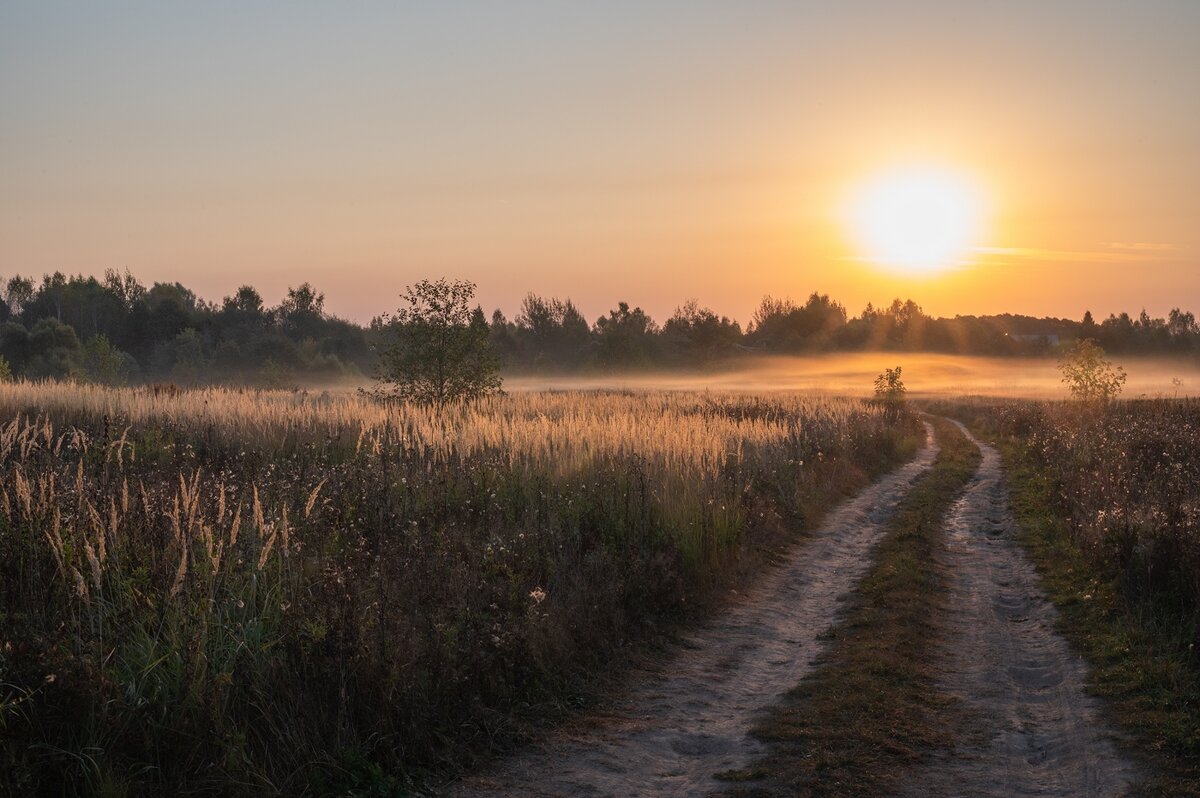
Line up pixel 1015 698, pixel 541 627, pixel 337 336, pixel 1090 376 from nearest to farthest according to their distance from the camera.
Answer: pixel 1015 698
pixel 541 627
pixel 1090 376
pixel 337 336

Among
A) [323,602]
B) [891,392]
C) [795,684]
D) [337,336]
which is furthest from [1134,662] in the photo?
[337,336]

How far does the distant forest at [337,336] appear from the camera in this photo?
72.6 meters

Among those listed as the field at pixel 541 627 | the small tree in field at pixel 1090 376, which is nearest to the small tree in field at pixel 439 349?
the field at pixel 541 627

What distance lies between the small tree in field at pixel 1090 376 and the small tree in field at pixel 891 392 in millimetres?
8517

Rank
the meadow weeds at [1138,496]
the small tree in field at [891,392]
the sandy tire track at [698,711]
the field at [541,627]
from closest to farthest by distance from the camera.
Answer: the field at [541,627] → the sandy tire track at [698,711] → the meadow weeds at [1138,496] → the small tree in field at [891,392]

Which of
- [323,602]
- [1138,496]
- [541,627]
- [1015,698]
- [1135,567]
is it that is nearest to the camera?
[323,602]

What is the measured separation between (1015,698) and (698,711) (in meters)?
2.59

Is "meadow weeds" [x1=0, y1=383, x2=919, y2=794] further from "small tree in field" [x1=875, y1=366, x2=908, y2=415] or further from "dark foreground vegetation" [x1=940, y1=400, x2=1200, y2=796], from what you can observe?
"small tree in field" [x1=875, y1=366, x2=908, y2=415]

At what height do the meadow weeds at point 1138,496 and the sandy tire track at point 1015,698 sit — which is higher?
the meadow weeds at point 1138,496

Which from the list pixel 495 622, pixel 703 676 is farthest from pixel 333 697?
pixel 703 676

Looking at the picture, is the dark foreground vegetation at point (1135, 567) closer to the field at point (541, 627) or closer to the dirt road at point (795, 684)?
the field at point (541, 627)

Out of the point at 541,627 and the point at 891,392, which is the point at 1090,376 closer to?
the point at 891,392

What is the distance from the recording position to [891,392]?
140 ft

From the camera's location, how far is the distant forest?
238 ft
